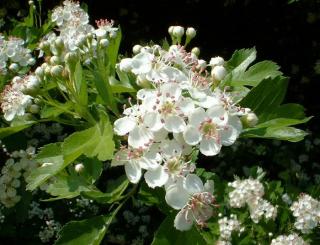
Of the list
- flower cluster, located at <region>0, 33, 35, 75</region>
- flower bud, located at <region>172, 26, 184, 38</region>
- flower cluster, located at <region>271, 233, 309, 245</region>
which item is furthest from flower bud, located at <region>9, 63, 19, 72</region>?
flower cluster, located at <region>271, 233, 309, 245</region>

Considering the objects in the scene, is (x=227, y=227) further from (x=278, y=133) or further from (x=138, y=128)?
(x=138, y=128)

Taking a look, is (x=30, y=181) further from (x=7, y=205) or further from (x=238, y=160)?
(x=238, y=160)

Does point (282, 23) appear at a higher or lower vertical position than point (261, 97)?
lower

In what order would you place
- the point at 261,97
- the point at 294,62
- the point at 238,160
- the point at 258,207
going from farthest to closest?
the point at 294,62 < the point at 238,160 < the point at 258,207 < the point at 261,97

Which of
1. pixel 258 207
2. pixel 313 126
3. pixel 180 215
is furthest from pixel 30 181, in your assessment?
pixel 313 126

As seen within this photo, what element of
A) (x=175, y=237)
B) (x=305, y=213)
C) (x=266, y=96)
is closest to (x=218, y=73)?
(x=266, y=96)

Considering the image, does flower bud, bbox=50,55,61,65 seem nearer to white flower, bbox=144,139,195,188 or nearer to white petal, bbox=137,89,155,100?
white petal, bbox=137,89,155,100
